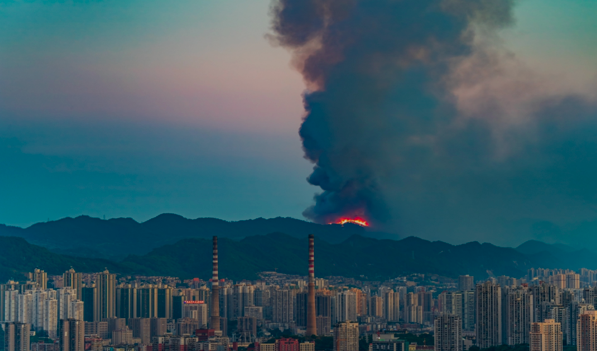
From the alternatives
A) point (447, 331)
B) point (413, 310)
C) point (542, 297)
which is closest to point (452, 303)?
point (413, 310)

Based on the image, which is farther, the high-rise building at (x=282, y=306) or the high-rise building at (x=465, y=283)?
the high-rise building at (x=465, y=283)

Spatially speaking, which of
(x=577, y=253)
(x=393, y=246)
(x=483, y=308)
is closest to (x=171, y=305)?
(x=483, y=308)

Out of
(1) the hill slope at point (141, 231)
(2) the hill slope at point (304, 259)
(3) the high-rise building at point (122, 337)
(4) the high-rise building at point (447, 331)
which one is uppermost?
(1) the hill slope at point (141, 231)

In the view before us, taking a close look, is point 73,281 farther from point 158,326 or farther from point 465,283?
point 465,283

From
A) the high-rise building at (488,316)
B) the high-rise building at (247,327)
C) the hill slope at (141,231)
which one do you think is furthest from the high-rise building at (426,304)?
the hill slope at (141,231)

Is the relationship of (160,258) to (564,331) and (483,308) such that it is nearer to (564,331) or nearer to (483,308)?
(483,308)

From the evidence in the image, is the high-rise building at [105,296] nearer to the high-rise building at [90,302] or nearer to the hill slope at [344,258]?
the high-rise building at [90,302]

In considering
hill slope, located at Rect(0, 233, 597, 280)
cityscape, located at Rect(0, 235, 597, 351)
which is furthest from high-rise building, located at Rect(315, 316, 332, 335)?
hill slope, located at Rect(0, 233, 597, 280)
